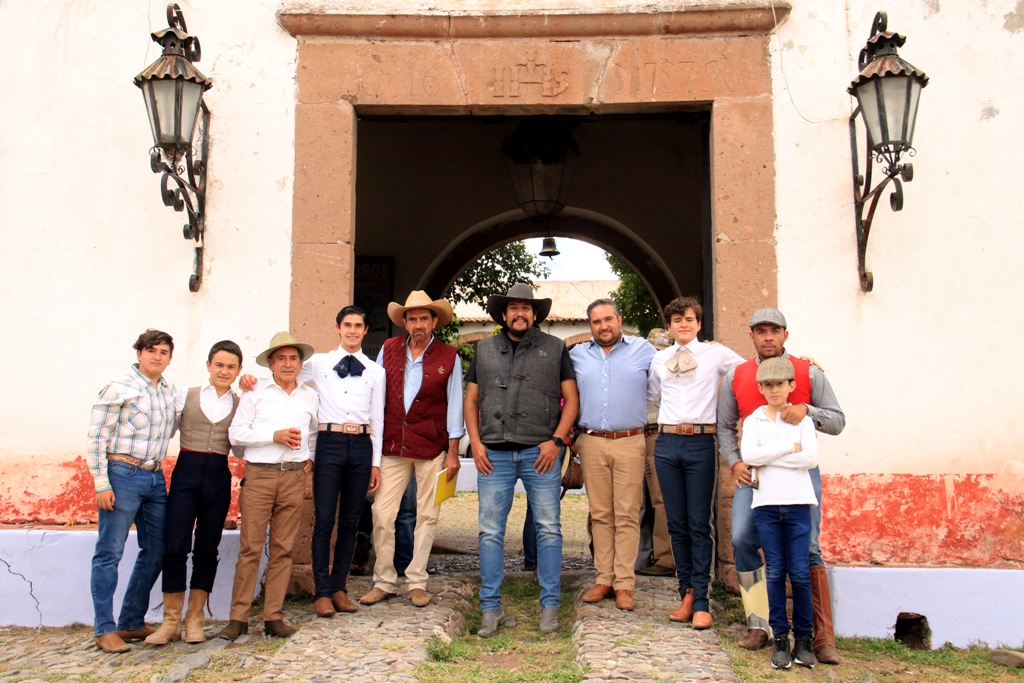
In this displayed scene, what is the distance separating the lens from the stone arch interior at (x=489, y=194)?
853 cm

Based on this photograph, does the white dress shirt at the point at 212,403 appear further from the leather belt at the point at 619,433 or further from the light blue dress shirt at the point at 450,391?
the leather belt at the point at 619,433

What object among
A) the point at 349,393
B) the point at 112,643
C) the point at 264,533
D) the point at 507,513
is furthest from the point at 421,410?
the point at 112,643

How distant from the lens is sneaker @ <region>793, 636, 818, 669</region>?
12.6ft

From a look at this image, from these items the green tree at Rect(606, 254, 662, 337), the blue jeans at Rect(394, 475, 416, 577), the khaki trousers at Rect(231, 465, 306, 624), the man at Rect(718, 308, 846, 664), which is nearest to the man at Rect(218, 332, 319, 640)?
the khaki trousers at Rect(231, 465, 306, 624)

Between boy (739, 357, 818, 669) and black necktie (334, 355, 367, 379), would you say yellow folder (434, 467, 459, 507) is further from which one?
boy (739, 357, 818, 669)

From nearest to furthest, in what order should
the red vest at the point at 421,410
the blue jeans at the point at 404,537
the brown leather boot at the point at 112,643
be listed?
the brown leather boot at the point at 112,643
the red vest at the point at 421,410
the blue jeans at the point at 404,537

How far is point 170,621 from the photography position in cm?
411

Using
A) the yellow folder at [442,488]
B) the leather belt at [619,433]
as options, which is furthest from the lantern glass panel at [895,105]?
the yellow folder at [442,488]

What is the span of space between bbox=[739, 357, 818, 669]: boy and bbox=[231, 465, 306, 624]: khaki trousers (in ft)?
7.10

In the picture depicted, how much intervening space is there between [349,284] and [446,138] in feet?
13.2

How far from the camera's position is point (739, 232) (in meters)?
4.85

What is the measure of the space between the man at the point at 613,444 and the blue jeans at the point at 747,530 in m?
0.53

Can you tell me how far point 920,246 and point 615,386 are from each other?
185 cm

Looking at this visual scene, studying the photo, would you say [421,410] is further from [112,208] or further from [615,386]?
[112,208]
